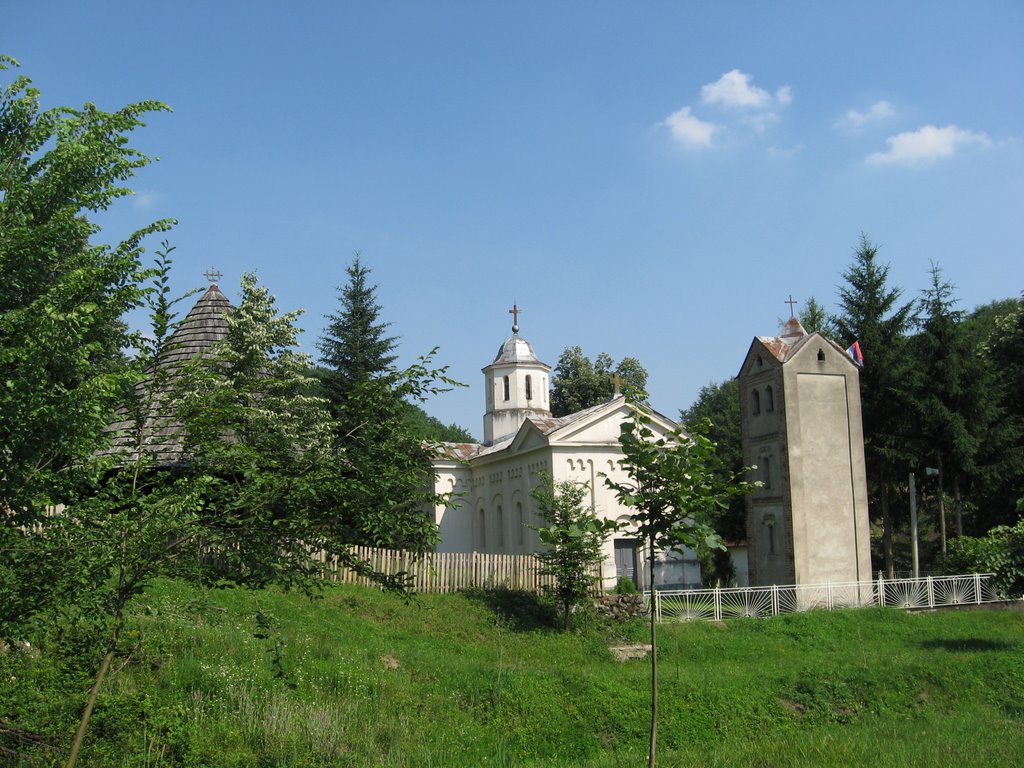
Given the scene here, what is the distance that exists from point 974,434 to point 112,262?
3205cm

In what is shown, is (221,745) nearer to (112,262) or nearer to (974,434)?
(112,262)

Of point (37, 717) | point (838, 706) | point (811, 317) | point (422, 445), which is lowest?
point (838, 706)

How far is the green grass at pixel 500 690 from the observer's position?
954cm

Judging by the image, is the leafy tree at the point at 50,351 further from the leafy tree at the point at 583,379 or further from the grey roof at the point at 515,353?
the leafy tree at the point at 583,379

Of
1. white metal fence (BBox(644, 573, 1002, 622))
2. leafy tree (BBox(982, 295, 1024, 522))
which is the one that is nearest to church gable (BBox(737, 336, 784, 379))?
white metal fence (BBox(644, 573, 1002, 622))

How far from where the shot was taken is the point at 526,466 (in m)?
33.5

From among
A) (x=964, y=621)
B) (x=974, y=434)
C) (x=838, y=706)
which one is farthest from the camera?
(x=974, y=434)

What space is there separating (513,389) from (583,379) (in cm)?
1799

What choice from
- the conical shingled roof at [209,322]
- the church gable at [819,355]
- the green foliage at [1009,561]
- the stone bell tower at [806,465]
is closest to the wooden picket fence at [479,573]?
the stone bell tower at [806,465]

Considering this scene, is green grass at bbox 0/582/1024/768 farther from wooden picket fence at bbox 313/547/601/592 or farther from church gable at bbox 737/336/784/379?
church gable at bbox 737/336/784/379

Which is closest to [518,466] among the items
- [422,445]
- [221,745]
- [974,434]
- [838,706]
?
[974,434]

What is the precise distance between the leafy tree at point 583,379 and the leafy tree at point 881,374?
79.0 feet

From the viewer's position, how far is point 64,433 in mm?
5918

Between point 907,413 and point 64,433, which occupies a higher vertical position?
point 907,413
